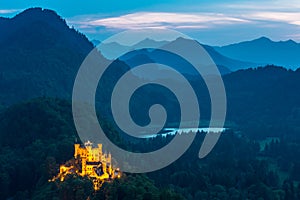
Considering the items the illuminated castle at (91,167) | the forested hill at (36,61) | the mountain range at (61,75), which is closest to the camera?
the illuminated castle at (91,167)

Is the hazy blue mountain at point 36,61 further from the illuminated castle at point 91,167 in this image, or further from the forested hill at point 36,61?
the illuminated castle at point 91,167

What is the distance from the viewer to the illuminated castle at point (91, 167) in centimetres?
2594

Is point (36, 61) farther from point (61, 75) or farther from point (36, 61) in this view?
point (61, 75)

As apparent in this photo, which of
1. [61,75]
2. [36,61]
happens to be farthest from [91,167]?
[36,61]

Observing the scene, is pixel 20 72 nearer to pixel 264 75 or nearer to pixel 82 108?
pixel 82 108

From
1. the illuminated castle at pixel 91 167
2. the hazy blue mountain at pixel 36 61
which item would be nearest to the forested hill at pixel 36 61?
the hazy blue mountain at pixel 36 61

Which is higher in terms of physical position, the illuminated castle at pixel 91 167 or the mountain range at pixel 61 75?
the mountain range at pixel 61 75

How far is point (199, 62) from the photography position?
7318 inches

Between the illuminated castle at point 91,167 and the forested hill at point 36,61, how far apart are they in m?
33.8

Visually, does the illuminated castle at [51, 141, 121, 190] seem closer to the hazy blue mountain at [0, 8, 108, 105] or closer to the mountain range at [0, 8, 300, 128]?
the hazy blue mountain at [0, 8, 108, 105]

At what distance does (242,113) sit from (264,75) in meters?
19.9

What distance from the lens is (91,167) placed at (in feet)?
86.4

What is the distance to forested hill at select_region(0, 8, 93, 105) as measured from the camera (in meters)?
67.0

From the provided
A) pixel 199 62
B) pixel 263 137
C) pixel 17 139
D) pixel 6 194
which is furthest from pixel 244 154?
pixel 199 62
